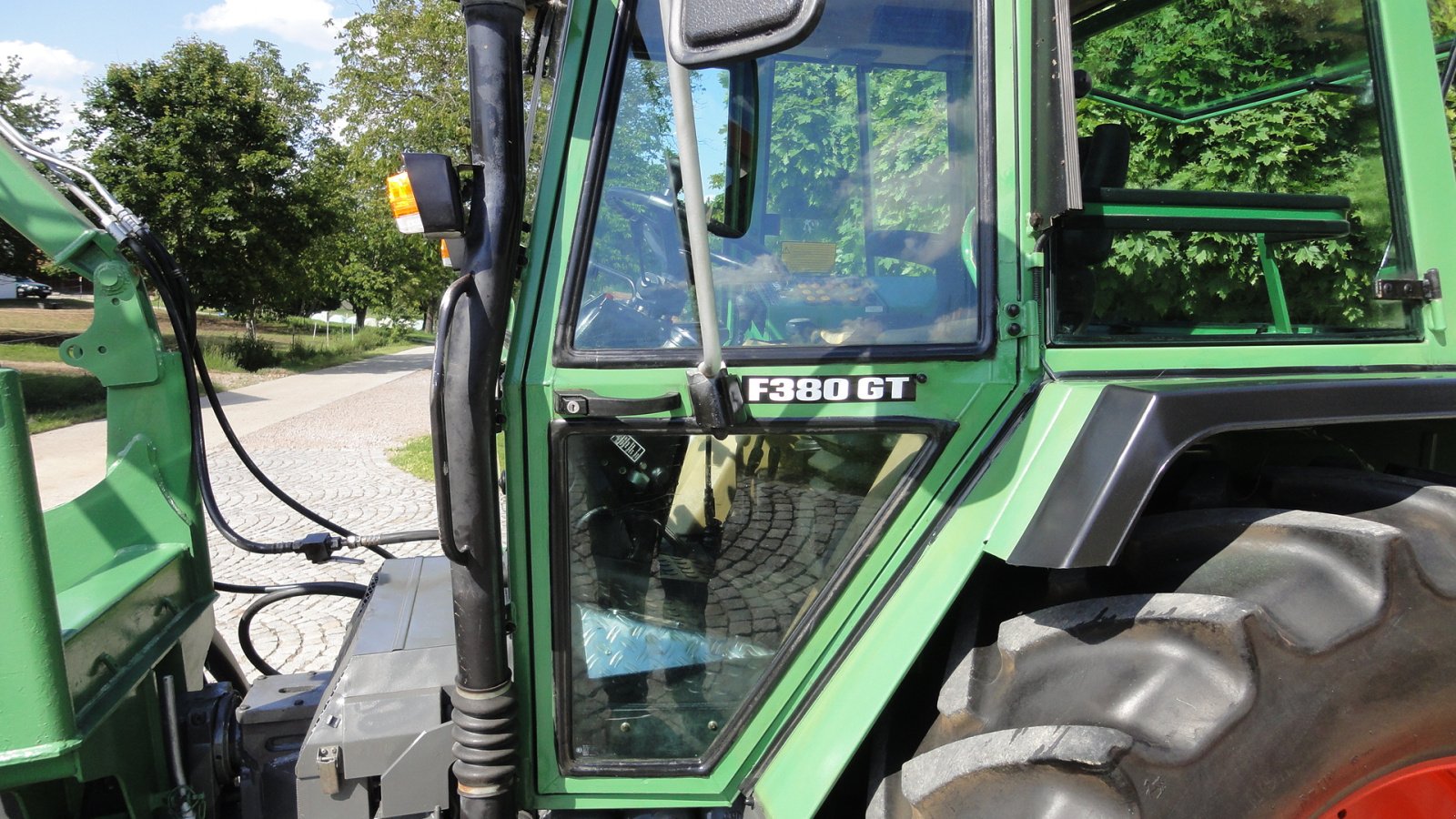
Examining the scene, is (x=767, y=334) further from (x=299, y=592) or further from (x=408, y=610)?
(x=299, y=592)

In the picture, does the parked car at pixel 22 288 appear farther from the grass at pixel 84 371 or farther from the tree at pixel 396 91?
the tree at pixel 396 91

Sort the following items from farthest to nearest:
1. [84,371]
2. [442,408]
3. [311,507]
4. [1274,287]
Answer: [311,507] → [84,371] → [1274,287] → [442,408]

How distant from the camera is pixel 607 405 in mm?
1636

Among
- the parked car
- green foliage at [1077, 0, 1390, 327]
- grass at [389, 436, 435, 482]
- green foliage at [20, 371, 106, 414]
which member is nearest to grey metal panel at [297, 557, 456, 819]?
green foliage at [1077, 0, 1390, 327]

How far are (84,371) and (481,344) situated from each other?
293 inches

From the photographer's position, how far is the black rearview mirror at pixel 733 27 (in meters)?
1.18

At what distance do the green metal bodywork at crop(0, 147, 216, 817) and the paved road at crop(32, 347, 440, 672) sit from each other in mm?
2194

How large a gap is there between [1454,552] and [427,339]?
147 ft

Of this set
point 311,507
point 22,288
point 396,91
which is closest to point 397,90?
point 396,91

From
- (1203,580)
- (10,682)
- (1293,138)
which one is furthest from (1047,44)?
(10,682)

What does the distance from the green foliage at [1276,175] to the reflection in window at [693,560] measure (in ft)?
2.11

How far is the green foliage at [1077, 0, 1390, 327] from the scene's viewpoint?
1814 mm

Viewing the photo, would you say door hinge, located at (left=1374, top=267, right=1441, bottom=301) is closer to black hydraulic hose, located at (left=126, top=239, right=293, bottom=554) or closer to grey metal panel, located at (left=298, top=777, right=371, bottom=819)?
grey metal panel, located at (left=298, top=777, right=371, bottom=819)

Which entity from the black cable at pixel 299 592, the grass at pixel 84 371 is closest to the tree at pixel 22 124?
the grass at pixel 84 371
